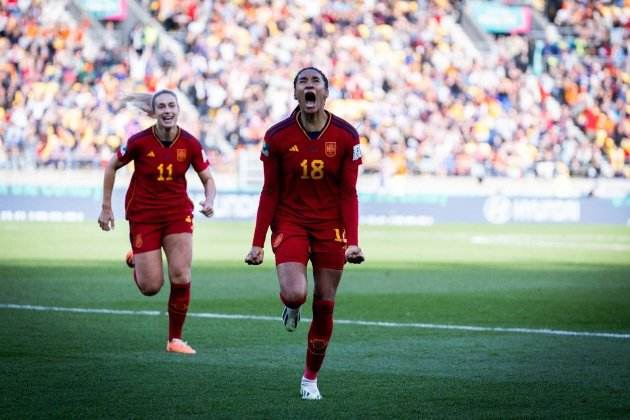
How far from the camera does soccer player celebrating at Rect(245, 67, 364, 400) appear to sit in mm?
8758

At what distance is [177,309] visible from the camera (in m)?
11.4

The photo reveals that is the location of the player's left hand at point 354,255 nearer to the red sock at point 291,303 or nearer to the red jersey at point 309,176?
the red jersey at point 309,176

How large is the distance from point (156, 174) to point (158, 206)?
0.27 metres

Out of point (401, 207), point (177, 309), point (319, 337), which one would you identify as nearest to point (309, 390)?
point (319, 337)

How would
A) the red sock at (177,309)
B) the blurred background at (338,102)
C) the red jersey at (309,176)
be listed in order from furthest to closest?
the blurred background at (338,102), the red sock at (177,309), the red jersey at (309,176)

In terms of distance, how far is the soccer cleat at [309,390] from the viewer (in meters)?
8.79

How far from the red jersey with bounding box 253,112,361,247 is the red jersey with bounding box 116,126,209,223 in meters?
2.67

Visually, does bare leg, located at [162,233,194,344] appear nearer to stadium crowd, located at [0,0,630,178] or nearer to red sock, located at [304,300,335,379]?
red sock, located at [304,300,335,379]

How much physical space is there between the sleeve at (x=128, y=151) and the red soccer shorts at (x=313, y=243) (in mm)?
2762

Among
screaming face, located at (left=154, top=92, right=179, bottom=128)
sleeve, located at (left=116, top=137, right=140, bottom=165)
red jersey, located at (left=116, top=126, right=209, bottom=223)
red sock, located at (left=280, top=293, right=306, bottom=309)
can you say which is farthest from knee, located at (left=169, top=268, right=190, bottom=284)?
red sock, located at (left=280, top=293, right=306, bottom=309)

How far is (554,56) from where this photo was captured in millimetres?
42156

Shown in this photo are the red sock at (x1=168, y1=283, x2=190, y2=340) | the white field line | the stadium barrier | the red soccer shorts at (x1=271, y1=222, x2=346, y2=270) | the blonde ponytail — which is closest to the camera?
the red soccer shorts at (x1=271, y1=222, x2=346, y2=270)

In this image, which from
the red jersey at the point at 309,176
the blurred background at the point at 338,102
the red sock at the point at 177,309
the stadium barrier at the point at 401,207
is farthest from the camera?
the blurred background at the point at 338,102

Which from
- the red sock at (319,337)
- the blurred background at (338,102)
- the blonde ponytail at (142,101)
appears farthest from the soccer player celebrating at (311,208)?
the blurred background at (338,102)
